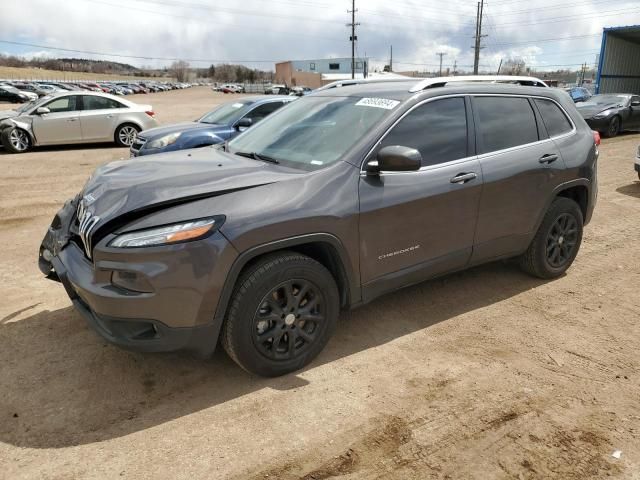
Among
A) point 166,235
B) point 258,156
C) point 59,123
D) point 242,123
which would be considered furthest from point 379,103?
point 59,123

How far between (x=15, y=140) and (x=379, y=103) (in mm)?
11334

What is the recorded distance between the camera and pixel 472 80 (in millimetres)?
4051

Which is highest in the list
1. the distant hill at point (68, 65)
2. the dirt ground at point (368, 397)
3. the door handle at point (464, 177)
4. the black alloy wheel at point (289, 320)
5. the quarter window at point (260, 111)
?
the distant hill at point (68, 65)

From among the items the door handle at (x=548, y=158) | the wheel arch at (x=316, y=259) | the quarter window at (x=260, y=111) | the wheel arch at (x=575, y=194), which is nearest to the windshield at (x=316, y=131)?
the wheel arch at (x=316, y=259)

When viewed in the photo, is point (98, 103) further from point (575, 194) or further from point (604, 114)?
point (604, 114)

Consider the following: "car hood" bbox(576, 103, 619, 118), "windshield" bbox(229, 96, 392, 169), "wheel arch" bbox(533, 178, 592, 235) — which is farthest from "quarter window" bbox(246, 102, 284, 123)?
"car hood" bbox(576, 103, 619, 118)

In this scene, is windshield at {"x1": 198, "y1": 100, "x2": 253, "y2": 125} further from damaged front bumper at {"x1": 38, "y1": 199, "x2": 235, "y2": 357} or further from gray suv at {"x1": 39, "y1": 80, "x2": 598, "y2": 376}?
damaged front bumper at {"x1": 38, "y1": 199, "x2": 235, "y2": 357}

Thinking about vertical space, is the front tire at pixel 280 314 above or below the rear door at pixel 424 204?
below

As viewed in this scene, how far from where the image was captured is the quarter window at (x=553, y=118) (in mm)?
4418

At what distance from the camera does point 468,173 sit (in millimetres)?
3738

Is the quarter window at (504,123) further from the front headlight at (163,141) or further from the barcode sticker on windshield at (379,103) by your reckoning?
the front headlight at (163,141)

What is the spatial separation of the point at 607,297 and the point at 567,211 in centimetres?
82

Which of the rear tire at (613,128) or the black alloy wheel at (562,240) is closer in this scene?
the black alloy wheel at (562,240)

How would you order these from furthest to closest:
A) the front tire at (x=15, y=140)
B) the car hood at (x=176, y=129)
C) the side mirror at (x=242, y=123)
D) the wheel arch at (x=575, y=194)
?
the front tire at (x=15, y=140) → the side mirror at (x=242, y=123) → the car hood at (x=176, y=129) → the wheel arch at (x=575, y=194)
